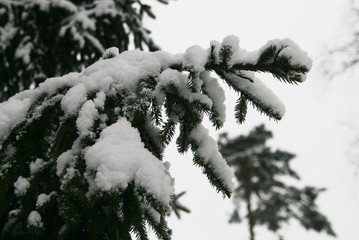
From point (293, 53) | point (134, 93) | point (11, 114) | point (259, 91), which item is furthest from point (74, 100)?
point (293, 53)

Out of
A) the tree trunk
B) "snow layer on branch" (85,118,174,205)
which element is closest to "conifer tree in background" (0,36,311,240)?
"snow layer on branch" (85,118,174,205)

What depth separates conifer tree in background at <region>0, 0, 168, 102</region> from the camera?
389cm

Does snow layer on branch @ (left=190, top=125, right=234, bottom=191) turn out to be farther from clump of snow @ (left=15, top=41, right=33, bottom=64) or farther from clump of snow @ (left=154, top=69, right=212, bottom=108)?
clump of snow @ (left=15, top=41, right=33, bottom=64)

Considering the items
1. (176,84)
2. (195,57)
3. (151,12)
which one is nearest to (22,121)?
(176,84)

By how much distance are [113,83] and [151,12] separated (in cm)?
323

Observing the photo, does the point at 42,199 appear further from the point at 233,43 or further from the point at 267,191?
the point at 267,191

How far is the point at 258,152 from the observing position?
12719mm

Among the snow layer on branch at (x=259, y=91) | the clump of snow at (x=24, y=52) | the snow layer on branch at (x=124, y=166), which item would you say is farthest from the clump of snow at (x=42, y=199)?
the clump of snow at (x=24, y=52)

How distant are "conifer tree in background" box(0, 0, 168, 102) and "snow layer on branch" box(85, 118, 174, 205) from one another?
119 inches

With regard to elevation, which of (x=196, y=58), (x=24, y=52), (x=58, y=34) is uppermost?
(x=58, y=34)

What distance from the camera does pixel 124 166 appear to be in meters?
1.11

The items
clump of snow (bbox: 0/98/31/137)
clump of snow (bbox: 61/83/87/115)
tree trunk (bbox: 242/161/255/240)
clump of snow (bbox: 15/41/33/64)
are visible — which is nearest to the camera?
clump of snow (bbox: 61/83/87/115)

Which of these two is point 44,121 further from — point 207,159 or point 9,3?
point 9,3

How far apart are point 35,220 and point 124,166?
44cm
